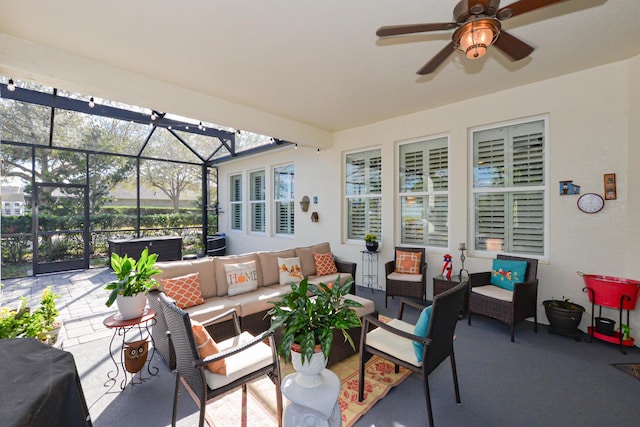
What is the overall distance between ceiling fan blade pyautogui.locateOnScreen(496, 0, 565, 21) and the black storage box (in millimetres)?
3410

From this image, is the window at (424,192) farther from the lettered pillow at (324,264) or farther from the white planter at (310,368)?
the white planter at (310,368)

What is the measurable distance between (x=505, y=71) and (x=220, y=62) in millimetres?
3421

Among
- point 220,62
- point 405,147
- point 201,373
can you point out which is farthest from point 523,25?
point 201,373

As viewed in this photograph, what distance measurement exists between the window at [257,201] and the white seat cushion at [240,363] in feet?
19.2

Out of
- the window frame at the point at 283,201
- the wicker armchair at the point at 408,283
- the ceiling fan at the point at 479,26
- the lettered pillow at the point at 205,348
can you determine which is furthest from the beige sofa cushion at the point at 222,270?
the window frame at the point at 283,201

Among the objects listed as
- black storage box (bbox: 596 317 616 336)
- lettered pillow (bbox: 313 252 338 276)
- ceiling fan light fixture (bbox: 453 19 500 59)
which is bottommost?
black storage box (bbox: 596 317 616 336)

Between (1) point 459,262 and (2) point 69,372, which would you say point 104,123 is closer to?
(2) point 69,372

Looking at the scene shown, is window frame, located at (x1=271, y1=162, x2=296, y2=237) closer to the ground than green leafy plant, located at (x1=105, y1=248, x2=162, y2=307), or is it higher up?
higher up

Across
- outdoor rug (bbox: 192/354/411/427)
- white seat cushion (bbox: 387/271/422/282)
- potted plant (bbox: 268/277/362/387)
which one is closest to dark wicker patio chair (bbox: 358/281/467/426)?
outdoor rug (bbox: 192/354/411/427)

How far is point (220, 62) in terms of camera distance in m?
3.20

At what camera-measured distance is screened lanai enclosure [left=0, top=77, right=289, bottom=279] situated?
18.2 feet

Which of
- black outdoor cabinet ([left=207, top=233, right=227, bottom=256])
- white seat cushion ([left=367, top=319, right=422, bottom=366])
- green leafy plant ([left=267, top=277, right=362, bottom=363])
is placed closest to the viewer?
green leafy plant ([left=267, top=277, right=362, bottom=363])

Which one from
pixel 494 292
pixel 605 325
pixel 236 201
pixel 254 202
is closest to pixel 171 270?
pixel 494 292

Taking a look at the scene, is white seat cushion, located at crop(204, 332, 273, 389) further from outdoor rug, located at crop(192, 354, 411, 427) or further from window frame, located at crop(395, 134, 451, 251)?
window frame, located at crop(395, 134, 451, 251)
